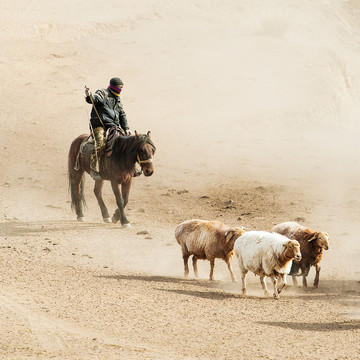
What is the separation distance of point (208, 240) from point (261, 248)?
1425 mm

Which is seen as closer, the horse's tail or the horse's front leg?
the horse's front leg

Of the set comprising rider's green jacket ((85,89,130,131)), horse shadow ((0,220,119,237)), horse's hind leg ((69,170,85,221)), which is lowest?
horse shadow ((0,220,119,237))

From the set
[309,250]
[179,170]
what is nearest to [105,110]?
[179,170]

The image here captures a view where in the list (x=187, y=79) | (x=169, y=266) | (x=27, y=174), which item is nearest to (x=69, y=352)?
(x=169, y=266)

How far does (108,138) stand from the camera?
17.5 metres

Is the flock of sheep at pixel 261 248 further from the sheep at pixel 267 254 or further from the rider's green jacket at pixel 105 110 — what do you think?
the rider's green jacket at pixel 105 110

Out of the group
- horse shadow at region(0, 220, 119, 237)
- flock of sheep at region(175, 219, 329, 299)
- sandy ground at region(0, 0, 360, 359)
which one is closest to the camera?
sandy ground at region(0, 0, 360, 359)

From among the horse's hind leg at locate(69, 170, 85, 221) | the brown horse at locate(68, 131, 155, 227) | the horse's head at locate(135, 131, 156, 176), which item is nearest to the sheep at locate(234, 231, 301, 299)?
the horse's head at locate(135, 131, 156, 176)

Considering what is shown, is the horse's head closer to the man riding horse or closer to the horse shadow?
the man riding horse

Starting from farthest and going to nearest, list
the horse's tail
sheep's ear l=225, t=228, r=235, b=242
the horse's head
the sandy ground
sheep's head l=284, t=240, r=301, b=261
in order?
1. the horse's tail
2. the horse's head
3. sheep's ear l=225, t=228, r=235, b=242
4. sheep's head l=284, t=240, r=301, b=261
5. the sandy ground

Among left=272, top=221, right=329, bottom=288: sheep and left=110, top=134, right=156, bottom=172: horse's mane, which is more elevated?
left=110, top=134, right=156, bottom=172: horse's mane

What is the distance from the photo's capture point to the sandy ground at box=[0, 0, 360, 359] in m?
10.4

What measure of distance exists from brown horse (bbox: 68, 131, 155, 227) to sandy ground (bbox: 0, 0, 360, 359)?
0.56m

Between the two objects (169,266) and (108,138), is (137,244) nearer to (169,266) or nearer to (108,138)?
(169,266)
